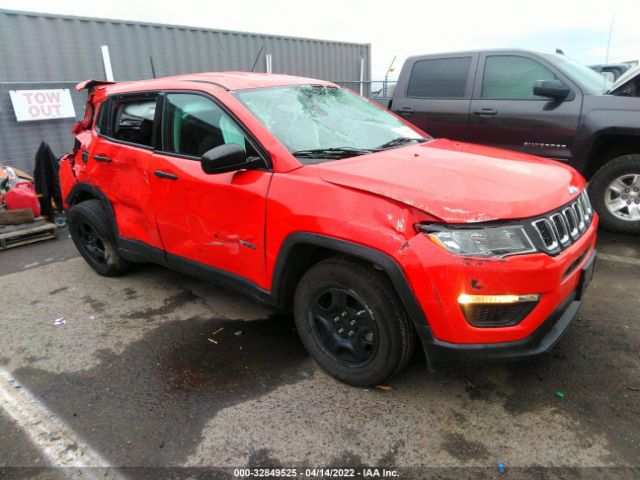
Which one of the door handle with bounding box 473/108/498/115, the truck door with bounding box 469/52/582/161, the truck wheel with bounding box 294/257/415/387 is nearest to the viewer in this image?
the truck wheel with bounding box 294/257/415/387

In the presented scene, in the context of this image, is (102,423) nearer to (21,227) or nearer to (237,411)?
(237,411)

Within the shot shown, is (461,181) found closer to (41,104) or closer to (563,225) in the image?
(563,225)

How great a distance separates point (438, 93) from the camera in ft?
18.0

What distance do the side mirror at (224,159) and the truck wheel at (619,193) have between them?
384 centimetres

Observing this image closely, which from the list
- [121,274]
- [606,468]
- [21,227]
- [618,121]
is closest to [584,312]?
[606,468]

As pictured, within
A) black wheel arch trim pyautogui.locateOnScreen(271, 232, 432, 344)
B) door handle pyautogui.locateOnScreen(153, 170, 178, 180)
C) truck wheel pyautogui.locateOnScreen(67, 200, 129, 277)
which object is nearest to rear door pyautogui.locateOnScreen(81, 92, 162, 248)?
door handle pyautogui.locateOnScreen(153, 170, 178, 180)

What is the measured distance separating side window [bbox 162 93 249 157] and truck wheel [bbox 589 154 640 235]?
3.79 meters

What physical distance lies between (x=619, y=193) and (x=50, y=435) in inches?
203

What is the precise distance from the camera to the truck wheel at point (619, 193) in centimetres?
442

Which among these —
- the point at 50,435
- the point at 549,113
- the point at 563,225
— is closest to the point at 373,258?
the point at 563,225

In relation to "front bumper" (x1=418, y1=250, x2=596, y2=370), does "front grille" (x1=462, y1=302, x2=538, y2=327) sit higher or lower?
higher

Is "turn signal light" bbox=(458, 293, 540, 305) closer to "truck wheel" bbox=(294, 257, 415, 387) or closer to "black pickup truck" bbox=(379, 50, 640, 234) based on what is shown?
"truck wheel" bbox=(294, 257, 415, 387)

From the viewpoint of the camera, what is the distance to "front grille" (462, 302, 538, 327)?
6.74 ft

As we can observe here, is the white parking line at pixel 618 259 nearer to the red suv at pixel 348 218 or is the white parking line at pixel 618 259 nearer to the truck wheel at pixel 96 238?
the red suv at pixel 348 218
